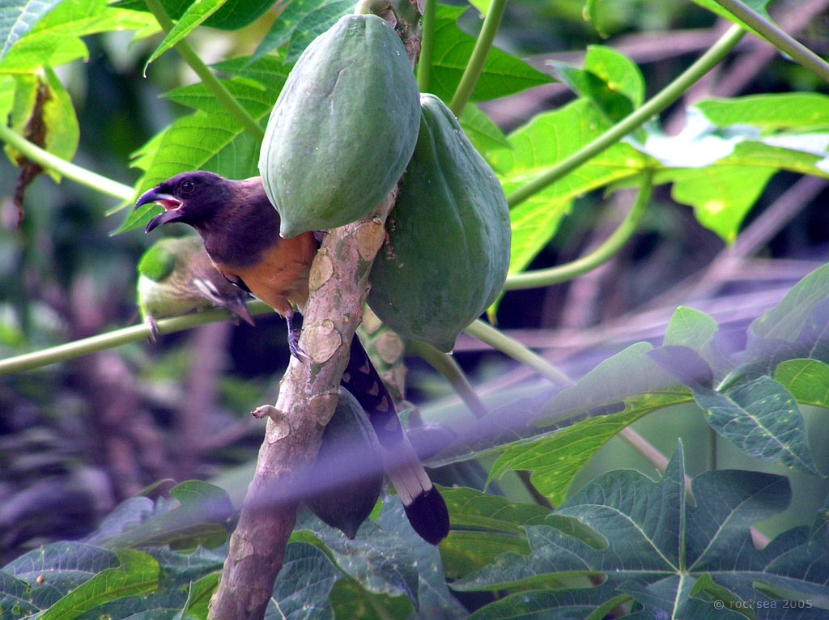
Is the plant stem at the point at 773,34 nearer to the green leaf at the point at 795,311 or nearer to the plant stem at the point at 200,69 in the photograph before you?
the green leaf at the point at 795,311

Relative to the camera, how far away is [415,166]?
0.74 meters

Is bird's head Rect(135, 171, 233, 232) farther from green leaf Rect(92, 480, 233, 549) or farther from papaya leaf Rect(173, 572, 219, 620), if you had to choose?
papaya leaf Rect(173, 572, 219, 620)

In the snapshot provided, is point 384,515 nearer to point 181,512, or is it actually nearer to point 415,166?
point 181,512

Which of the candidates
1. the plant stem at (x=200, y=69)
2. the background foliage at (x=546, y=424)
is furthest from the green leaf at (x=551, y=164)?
the plant stem at (x=200, y=69)

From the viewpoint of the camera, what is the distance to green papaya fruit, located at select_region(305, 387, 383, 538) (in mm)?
839

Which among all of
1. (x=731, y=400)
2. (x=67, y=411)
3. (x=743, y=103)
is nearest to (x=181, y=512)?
(x=731, y=400)

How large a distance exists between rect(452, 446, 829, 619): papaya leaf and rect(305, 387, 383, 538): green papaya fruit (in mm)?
139

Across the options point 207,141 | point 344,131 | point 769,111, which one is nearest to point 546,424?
point 344,131

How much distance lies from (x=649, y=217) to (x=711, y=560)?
3.37 m

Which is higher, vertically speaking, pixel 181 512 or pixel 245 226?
pixel 245 226

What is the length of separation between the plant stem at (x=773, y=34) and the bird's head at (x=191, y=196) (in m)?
0.76

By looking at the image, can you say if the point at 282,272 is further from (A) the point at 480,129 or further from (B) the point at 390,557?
(B) the point at 390,557

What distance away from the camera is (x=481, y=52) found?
96cm

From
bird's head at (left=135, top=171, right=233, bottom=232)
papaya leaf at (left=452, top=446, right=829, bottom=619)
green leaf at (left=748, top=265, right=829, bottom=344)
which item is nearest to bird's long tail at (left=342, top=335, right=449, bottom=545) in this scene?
papaya leaf at (left=452, top=446, right=829, bottom=619)
